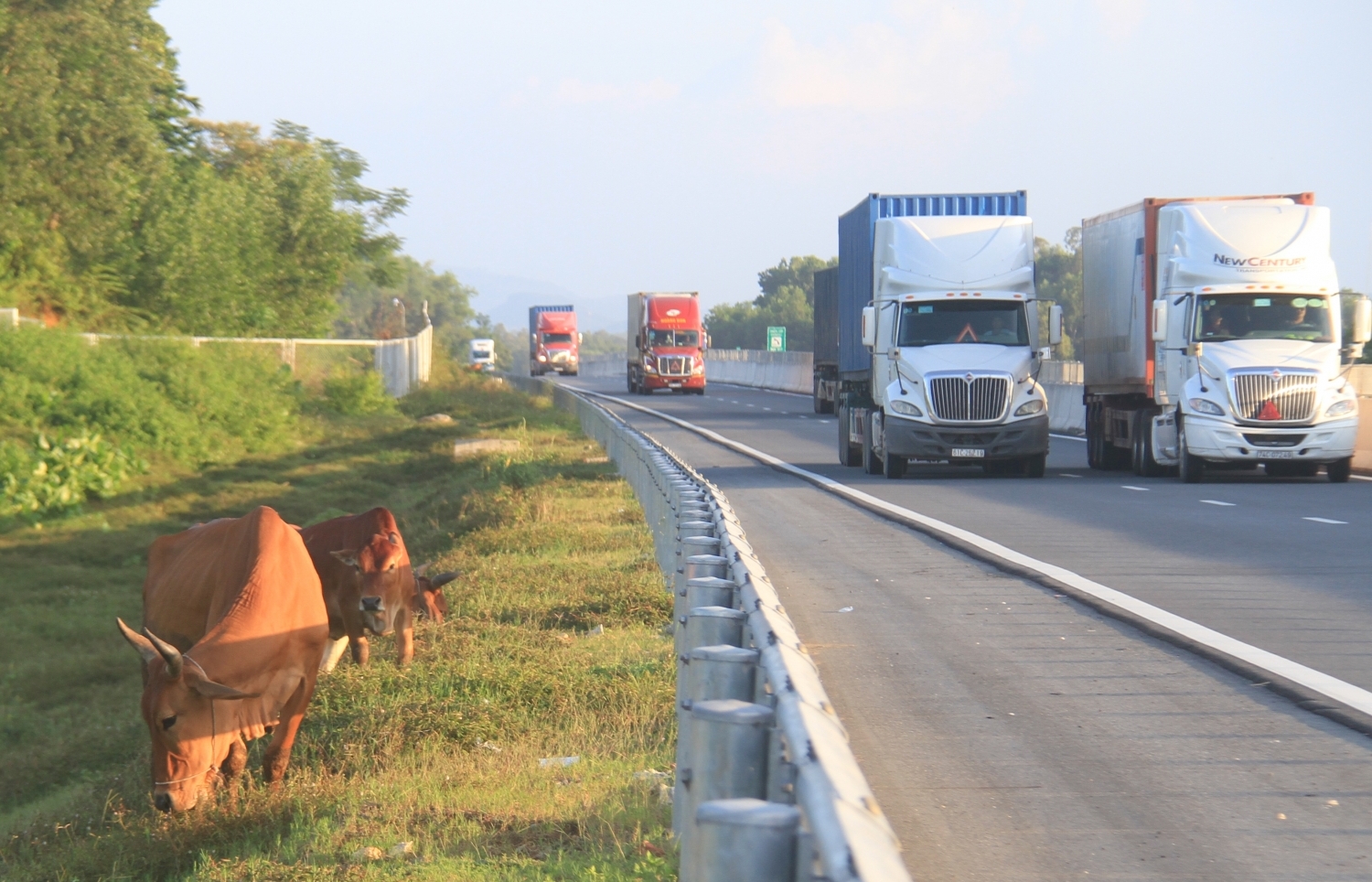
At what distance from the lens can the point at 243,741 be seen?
733cm

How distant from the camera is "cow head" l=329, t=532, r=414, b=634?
9305 millimetres

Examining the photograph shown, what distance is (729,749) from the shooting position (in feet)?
10.9

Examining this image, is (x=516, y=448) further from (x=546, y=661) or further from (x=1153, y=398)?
(x=546, y=661)

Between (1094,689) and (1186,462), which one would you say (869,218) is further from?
(1094,689)

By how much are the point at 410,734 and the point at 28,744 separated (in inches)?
260

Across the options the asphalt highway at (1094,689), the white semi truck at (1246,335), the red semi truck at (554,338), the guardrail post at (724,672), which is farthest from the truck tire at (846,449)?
the red semi truck at (554,338)

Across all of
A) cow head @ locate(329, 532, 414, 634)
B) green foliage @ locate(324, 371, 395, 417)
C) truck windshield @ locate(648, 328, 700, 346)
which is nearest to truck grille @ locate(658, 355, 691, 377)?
truck windshield @ locate(648, 328, 700, 346)

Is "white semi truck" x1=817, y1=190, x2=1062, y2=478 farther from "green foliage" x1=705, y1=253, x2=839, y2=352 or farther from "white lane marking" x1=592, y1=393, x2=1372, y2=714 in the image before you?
"green foliage" x1=705, y1=253, x2=839, y2=352

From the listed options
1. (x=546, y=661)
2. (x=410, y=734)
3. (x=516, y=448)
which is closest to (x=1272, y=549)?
(x=546, y=661)

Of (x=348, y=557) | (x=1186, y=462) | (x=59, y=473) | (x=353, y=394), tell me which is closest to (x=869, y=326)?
(x=1186, y=462)

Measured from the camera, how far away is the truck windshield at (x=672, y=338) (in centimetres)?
6072

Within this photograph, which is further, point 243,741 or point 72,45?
point 72,45

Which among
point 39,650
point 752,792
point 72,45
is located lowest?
point 39,650

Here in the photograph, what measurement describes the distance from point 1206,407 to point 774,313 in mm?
149965
